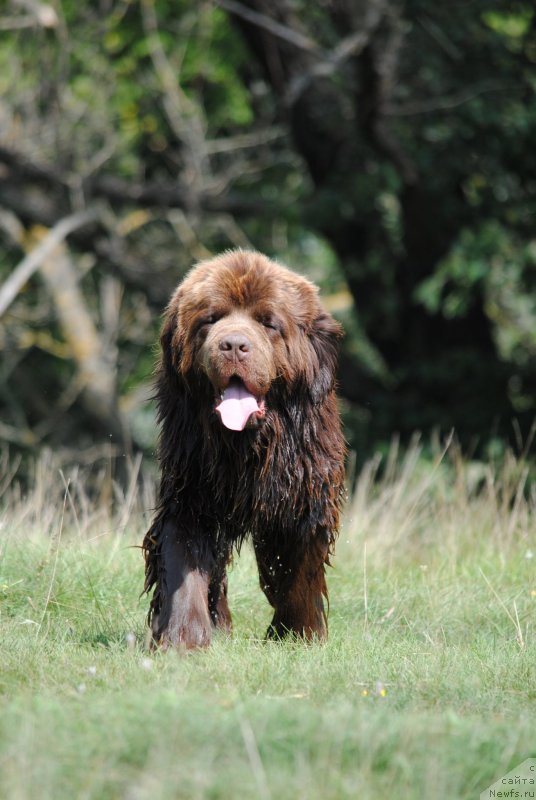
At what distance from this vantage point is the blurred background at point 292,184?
12.3 meters

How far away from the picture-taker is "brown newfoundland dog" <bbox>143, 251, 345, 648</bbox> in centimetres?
533

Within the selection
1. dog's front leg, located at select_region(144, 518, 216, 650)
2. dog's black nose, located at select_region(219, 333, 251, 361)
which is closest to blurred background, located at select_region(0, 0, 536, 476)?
dog's front leg, located at select_region(144, 518, 216, 650)

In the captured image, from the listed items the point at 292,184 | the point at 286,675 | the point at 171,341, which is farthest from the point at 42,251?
the point at 286,675

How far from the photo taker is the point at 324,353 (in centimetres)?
Result: 571

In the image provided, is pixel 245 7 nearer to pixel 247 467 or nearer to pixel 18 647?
pixel 247 467

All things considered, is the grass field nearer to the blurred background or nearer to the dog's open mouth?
the dog's open mouth

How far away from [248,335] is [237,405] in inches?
12.5

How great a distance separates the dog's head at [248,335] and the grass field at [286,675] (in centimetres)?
115

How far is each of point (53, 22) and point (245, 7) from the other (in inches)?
89.2

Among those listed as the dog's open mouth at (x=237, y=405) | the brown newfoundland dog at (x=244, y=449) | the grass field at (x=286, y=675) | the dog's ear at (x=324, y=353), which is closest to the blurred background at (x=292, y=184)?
the grass field at (x=286, y=675)

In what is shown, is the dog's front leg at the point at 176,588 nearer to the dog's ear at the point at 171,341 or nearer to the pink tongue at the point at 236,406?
the pink tongue at the point at 236,406

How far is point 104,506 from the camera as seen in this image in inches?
→ 313

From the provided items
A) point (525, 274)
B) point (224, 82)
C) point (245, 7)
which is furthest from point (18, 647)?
point (224, 82)

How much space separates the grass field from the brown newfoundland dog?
281 millimetres
